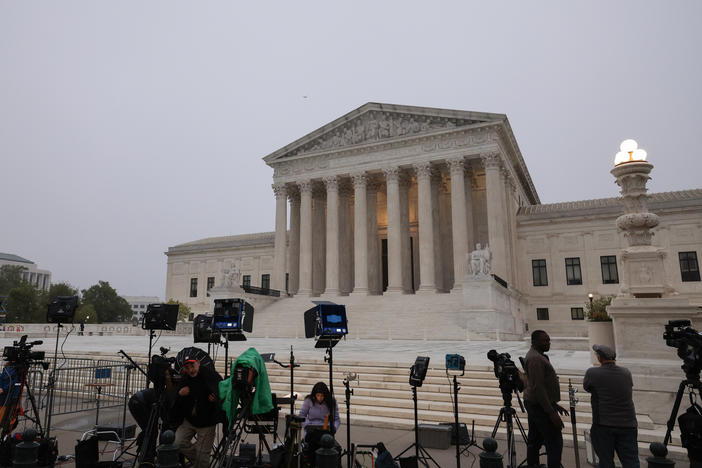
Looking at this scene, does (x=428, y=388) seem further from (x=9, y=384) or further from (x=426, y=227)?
(x=426, y=227)

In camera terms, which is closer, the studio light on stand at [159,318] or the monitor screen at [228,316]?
the monitor screen at [228,316]

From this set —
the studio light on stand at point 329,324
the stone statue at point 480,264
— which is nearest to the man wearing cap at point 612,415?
the studio light on stand at point 329,324

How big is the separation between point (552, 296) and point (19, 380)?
4125cm

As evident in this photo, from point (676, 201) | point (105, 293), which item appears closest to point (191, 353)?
point (676, 201)

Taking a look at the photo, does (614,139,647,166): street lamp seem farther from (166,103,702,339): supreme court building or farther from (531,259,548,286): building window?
(531,259,548,286): building window

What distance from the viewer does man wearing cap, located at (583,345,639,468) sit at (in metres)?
5.08

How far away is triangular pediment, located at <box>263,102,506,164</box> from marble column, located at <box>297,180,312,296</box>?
11.6 ft

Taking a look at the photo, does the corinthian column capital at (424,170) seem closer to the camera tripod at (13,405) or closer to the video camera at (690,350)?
the video camera at (690,350)

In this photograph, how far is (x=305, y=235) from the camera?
4091cm

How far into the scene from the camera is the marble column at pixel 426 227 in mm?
35500

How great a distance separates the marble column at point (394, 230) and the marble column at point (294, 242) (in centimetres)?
999

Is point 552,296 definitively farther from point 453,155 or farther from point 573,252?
point 453,155

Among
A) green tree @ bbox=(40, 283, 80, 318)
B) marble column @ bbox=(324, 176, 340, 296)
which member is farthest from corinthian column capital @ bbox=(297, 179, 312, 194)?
green tree @ bbox=(40, 283, 80, 318)

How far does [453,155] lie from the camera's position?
36.3 meters
